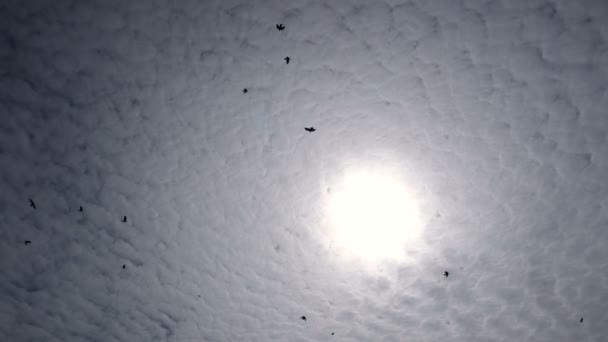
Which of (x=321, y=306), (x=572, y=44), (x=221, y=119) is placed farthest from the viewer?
(x=321, y=306)

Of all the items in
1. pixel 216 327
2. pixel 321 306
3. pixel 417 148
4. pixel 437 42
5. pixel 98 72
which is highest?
pixel 437 42

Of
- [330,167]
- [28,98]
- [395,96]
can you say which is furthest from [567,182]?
[28,98]

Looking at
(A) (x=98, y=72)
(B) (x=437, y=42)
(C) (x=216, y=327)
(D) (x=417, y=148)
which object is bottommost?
(C) (x=216, y=327)

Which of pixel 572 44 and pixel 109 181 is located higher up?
pixel 572 44

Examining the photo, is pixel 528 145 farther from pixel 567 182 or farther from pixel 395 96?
pixel 395 96

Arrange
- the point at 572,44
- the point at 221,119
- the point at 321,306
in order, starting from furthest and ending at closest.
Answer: the point at 321,306 → the point at 221,119 → the point at 572,44

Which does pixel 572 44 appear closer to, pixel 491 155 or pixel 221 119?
pixel 491 155

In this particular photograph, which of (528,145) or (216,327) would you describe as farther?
(216,327)

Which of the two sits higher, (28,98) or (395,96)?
(395,96)

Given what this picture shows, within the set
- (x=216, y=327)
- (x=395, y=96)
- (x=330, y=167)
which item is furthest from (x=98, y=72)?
(x=216, y=327)
